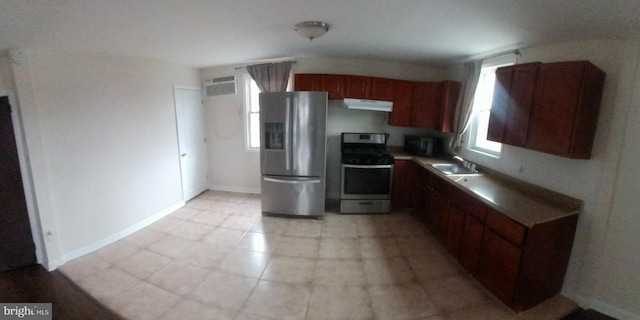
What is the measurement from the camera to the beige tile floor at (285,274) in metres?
1.94

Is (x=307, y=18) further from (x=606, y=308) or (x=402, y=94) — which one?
(x=606, y=308)

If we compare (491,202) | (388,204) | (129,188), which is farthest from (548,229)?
(129,188)

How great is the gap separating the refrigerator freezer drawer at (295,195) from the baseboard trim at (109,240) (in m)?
1.65

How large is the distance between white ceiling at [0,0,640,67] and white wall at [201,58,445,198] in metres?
1.04

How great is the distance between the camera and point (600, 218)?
191cm

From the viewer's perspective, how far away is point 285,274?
2.37m

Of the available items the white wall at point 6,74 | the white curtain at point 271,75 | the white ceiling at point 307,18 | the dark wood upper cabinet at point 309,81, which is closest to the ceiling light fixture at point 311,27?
the white ceiling at point 307,18

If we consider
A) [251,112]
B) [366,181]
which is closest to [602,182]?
[366,181]

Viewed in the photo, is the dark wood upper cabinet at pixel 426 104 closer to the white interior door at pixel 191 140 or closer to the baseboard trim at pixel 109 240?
the white interior door at pixel 191 140

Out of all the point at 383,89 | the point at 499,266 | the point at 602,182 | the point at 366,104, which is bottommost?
the point at 499,266

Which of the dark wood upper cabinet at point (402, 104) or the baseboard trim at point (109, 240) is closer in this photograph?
the baseboard trim at point (109, 240)

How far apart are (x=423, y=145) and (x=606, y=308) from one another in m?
2.46

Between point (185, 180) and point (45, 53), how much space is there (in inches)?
92.5

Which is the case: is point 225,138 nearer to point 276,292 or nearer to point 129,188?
point 129,188
